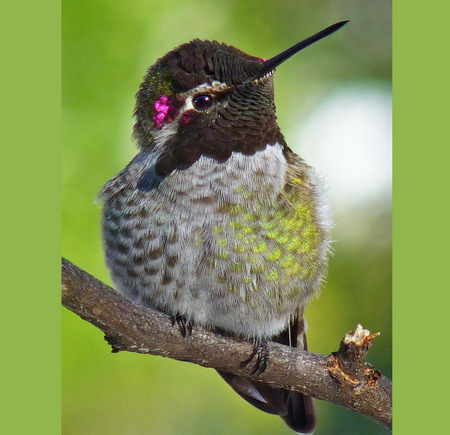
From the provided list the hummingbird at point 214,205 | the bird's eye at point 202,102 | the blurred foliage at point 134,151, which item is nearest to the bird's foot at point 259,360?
the hummingbird at point 214,205

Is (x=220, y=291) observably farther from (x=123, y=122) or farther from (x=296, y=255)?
(x=123, y=122)

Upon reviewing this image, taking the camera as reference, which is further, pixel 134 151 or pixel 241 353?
pixel 134 151

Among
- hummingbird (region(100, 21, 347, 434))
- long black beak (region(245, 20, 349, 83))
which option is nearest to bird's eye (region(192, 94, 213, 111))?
hummingbird (region(100, 21, 347, 434))

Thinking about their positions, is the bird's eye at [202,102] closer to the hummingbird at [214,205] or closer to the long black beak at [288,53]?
the hummingbird at [214,205]

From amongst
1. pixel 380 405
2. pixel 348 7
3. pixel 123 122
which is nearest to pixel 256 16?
pixel 348 7

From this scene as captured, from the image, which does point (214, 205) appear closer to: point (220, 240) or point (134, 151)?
point (220, 240)

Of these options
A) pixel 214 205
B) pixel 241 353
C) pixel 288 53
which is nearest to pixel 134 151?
pixel 214 205
